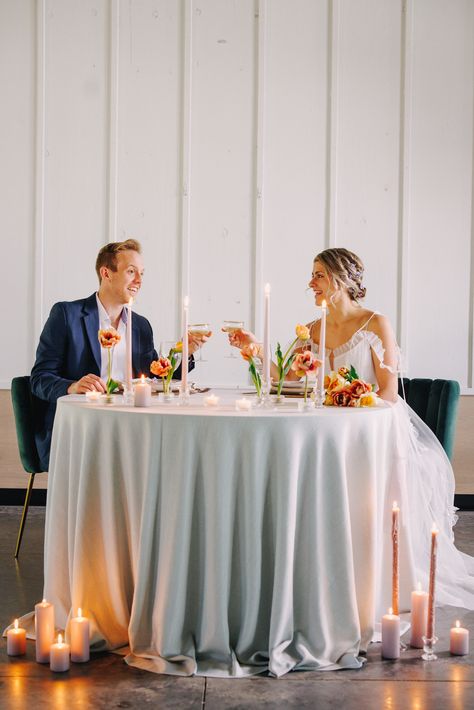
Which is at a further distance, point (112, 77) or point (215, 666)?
point (112, 77)

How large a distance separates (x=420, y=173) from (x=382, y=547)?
290 cm

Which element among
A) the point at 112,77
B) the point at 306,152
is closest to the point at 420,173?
the point at 306,152

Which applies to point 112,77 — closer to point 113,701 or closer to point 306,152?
point 306,152

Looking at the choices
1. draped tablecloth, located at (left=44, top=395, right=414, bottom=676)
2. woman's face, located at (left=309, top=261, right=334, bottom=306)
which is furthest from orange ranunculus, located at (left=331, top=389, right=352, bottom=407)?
woman's face, located at (left=309, top=261, right=334, bottom=306)

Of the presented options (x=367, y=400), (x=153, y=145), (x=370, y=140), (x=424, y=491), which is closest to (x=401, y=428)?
(x=367, y=400)

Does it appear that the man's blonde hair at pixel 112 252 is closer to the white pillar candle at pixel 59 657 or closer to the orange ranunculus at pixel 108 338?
the orange ranunculus at pixel 108 338

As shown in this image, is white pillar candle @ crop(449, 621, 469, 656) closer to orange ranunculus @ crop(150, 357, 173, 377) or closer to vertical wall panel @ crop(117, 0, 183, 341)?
orange ranunculus @ crop(150, 357, 173, 377)

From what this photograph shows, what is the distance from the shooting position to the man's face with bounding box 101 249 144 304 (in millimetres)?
3920

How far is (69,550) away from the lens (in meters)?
2.82

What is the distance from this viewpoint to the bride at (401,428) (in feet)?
10.8

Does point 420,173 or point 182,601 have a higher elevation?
point 420,173

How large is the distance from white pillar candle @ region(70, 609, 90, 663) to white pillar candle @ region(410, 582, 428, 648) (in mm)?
1081

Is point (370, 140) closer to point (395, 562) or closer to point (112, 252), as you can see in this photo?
point (112, 252)

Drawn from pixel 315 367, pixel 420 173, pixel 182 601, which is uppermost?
pixel 420 173
